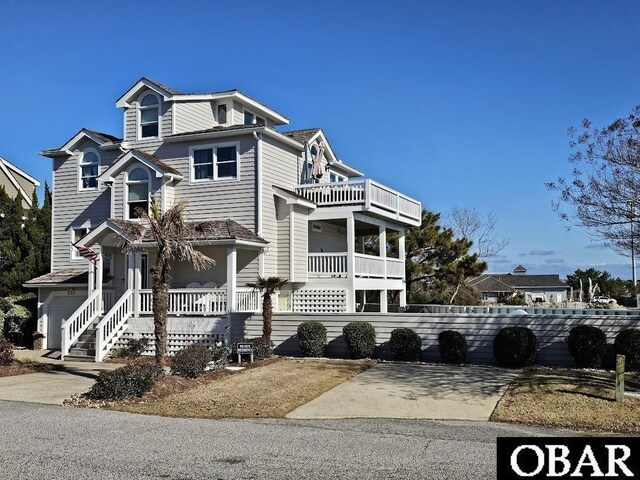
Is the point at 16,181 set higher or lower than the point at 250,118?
lower

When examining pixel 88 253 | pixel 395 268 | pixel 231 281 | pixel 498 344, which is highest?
pixel 88 253

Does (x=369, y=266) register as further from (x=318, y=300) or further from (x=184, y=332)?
(x=184, y=332)

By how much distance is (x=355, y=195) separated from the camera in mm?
24688

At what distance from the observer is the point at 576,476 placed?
23.1ft

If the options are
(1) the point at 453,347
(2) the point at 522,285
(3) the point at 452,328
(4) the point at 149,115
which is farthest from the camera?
(2) the point at 522,285

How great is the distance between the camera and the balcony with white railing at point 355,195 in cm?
2442

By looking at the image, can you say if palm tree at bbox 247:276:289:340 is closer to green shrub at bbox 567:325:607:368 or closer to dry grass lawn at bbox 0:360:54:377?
dry grass lawn at bbox 0:360:54:377

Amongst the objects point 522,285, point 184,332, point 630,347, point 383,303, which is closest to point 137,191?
point 184,332

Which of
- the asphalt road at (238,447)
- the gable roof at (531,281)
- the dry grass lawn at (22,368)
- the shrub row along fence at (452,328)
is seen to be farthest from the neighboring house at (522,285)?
the asphalt road at (238,447)

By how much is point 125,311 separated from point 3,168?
52.9 ft

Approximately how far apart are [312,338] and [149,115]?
38.8ft

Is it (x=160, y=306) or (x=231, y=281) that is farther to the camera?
(x=231, y=281)

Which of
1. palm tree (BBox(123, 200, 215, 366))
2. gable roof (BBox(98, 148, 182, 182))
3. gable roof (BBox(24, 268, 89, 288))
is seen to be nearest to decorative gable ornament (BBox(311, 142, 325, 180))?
gable roof (BBox(98, 148, 182, 182))

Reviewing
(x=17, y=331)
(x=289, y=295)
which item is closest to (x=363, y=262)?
(x=289, y=295)
